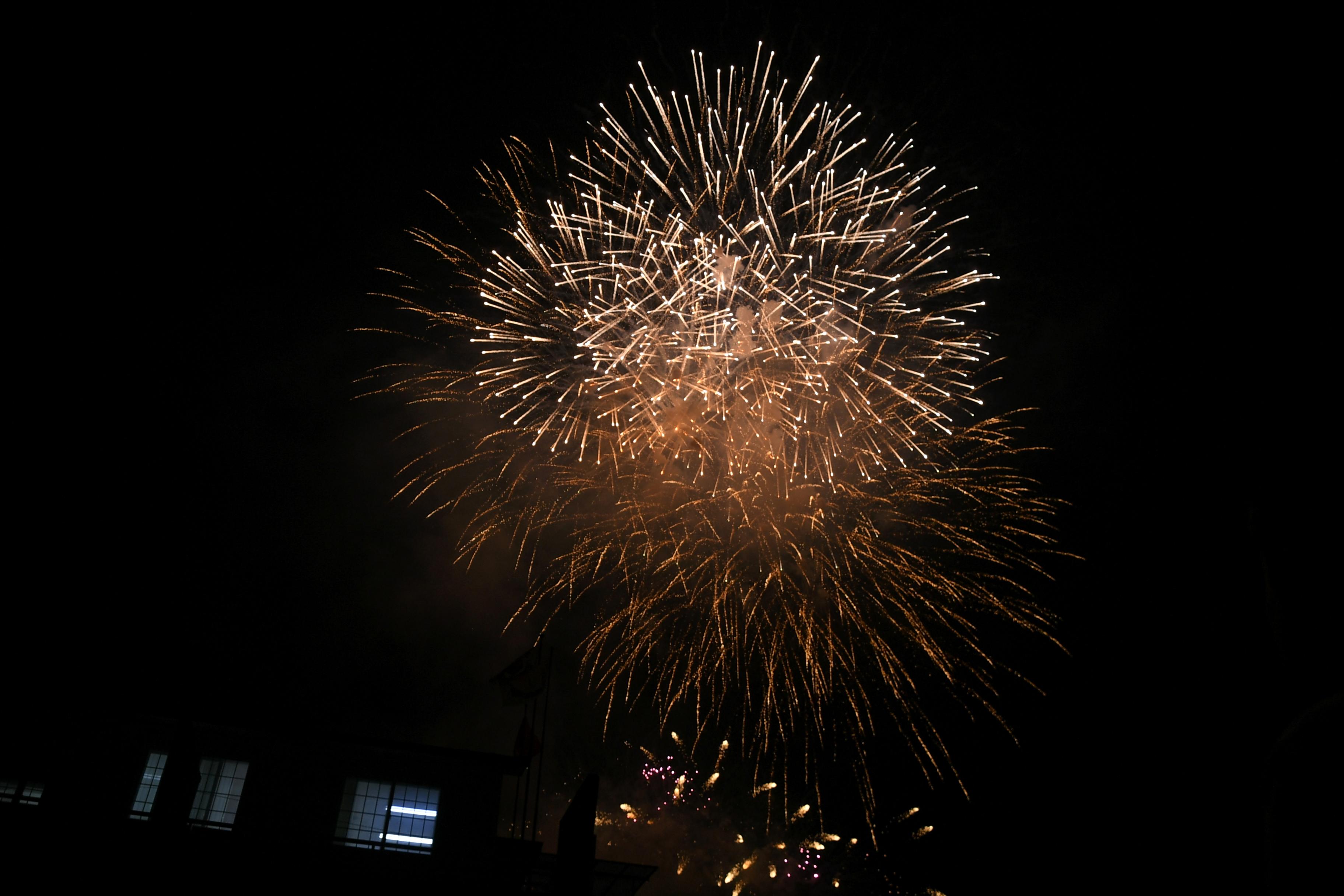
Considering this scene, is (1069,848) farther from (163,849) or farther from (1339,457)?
(163,849)

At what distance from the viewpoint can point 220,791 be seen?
50.0ft

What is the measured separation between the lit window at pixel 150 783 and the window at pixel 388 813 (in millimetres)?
3392

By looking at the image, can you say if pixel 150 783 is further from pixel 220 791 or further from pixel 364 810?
pixel 364 810

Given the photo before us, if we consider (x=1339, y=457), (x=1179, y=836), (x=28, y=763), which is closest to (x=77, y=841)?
(x=28, y=763)

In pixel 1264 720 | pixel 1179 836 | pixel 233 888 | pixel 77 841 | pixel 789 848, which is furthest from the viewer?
pixel 789 848

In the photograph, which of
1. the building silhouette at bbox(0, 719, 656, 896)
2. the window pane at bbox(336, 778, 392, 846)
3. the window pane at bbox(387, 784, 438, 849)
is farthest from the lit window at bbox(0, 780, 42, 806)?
the window pane at bbox(387, 784, 438, 849)

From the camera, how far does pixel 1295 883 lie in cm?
681

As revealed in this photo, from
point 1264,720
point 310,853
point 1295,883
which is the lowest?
point 1295,883

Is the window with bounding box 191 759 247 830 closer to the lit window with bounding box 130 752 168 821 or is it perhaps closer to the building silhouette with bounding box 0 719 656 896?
the building silhouette with bounding box 0 719 656 896

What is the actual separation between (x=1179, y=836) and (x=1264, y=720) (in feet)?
21.9

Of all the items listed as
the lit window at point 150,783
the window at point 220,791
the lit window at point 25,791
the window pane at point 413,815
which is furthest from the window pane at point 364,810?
Answer: the lit window at point 25,791

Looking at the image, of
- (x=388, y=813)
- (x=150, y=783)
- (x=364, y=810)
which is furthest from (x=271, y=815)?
A: (x=150, y=783)

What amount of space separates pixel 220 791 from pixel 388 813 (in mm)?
3241

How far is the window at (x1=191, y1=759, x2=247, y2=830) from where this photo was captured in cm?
1502
